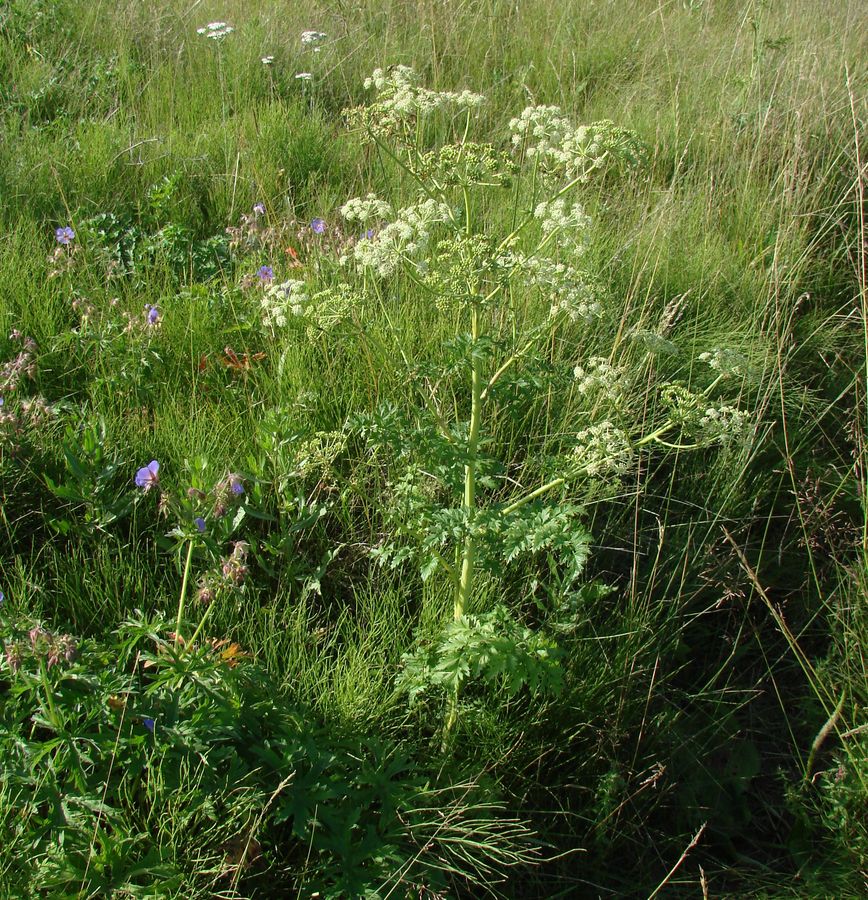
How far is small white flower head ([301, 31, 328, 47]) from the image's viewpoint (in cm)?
486

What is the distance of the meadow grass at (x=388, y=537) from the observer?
65.6 inches

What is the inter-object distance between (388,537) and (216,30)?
152 inches

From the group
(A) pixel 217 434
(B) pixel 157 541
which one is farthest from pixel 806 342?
(B) pixel 157 541

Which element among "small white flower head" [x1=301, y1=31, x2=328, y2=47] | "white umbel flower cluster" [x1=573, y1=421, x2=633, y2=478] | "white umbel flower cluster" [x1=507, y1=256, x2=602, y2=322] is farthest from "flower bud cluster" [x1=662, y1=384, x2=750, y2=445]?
"small white flower head" [x1=301, y1=31, x2=328, y2=47]

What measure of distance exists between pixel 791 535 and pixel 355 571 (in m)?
1.41

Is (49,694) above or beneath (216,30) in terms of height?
beneath

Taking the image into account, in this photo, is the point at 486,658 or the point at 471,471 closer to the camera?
the point at 486,658

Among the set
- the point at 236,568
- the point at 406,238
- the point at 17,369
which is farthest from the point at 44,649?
the point at 17,369

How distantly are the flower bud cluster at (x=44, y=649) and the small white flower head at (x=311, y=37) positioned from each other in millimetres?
4239

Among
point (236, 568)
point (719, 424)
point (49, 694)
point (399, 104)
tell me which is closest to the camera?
point (49, 694)

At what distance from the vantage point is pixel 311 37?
488cm

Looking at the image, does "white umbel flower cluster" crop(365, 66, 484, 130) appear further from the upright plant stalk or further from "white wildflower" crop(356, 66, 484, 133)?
the upright plant stalk

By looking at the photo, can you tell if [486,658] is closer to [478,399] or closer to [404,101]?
[478,399]

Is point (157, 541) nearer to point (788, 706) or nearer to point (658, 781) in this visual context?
point (658, 781)
